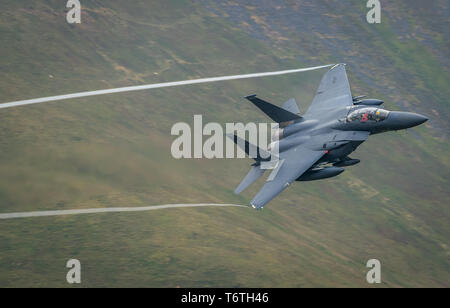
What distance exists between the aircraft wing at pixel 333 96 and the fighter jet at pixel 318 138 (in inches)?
4.1

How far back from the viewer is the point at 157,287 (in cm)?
3766

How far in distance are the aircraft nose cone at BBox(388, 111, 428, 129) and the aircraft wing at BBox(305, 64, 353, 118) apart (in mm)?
3060

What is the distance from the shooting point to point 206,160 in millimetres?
52062

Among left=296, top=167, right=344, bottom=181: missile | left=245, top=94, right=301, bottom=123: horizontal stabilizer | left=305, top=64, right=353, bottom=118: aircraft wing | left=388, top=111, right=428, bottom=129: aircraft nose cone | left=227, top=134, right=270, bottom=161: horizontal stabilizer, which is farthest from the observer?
left=305, top=64, right=353, bottom=118: aircraft wing

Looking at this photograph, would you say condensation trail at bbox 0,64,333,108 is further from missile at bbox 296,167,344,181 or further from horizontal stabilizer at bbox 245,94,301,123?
missile at bbox 296,167,344,181

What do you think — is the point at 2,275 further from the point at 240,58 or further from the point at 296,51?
the point at 296,51

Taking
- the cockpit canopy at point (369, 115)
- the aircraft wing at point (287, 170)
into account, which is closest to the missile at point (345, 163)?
the aircraft wing at point (287, 170)

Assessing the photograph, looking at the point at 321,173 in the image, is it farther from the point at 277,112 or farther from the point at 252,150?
the point at 277,112

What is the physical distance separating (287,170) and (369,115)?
6160mm

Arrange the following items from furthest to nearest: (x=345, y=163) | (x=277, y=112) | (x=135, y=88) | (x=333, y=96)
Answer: (x=135, y=88) → (x=333, y=96) → (x=277, y=112) → (x=345, y=163)

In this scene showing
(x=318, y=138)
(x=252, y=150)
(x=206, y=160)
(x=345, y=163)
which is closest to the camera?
(x=345, y=163)

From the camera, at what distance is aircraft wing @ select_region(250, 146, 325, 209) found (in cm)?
3503

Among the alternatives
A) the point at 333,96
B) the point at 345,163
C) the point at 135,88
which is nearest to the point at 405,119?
the point at 345,163

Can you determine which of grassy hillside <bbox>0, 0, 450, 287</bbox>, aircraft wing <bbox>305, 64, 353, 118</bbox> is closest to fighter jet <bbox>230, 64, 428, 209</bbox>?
aircraft wing <bbox>305, 64, 353, 118</bbox>
